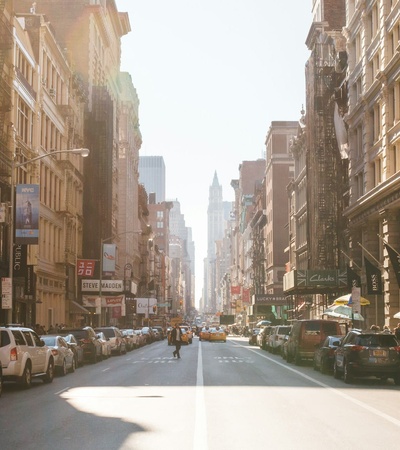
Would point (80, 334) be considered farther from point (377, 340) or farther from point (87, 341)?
point (377, 340)

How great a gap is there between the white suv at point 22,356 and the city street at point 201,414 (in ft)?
1.48

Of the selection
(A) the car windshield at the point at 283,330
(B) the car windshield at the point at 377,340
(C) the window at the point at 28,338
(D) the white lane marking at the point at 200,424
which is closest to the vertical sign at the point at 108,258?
(A) the car windshield at the point at 283,330

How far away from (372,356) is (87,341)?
18.0 metres

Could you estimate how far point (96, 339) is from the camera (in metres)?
41.9

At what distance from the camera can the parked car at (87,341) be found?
131 ft

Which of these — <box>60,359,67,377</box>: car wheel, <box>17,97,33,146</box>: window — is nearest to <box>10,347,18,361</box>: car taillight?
<box>60,359,67,377</box>: car wheel

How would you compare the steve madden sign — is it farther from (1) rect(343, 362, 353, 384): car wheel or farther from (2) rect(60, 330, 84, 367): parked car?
(1) rect(343, 362, 353, 384): car wheel

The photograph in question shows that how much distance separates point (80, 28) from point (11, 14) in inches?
1635

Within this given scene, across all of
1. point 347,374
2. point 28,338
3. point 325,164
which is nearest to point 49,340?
point 28,338

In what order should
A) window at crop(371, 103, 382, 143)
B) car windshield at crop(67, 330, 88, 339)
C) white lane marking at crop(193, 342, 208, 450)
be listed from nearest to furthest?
white lane marking at crop(193, 342, 208, 450) → car windshield at crop(67, 330, 88, 339) → window at crop(371, 103, 382, 143)

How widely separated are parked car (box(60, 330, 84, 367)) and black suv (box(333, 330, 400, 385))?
41.8ft

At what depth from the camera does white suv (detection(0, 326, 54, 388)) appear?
2325 centimetres

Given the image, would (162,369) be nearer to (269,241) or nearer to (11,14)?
(11,14)

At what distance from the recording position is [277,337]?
51500 mm
